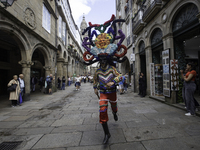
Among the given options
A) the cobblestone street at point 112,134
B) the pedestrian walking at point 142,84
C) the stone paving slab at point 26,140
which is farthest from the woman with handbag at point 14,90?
the pedestrian walking at point 142,84

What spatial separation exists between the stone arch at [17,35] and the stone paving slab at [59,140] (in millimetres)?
5790

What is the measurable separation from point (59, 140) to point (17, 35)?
6640 millimetres

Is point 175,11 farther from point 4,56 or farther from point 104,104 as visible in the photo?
point 4,56

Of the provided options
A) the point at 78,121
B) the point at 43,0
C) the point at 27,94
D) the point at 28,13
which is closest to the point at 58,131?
the point at 78,121

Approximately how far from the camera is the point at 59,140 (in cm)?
262

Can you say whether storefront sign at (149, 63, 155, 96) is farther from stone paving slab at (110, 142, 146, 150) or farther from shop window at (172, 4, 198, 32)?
stone paving slab at (110, 142, 146, 150)

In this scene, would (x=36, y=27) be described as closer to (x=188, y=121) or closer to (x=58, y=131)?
(x=58, y=131)

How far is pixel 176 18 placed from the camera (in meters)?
5.59

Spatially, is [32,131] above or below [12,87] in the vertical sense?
below

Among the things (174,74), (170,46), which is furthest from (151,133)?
(170,46)

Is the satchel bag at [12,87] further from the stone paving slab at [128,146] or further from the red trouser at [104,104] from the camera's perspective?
the stone paving slab at [128,146]

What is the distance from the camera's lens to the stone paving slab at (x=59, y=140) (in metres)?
2.43

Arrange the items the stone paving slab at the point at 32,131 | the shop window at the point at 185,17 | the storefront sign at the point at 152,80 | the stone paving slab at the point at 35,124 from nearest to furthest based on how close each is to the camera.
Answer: the stone paving slab at the point at 32,131 → the stone paving slab at the point at 35,124 → the shop window at the point at 185,17 → the storefront sign at the point at 152,80

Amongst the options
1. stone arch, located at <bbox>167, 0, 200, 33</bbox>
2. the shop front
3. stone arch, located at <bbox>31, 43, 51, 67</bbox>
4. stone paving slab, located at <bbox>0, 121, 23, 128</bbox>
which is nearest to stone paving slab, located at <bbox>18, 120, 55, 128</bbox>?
stone paving slab, located at <bbox>0, 121, 23, 128</bbox>
